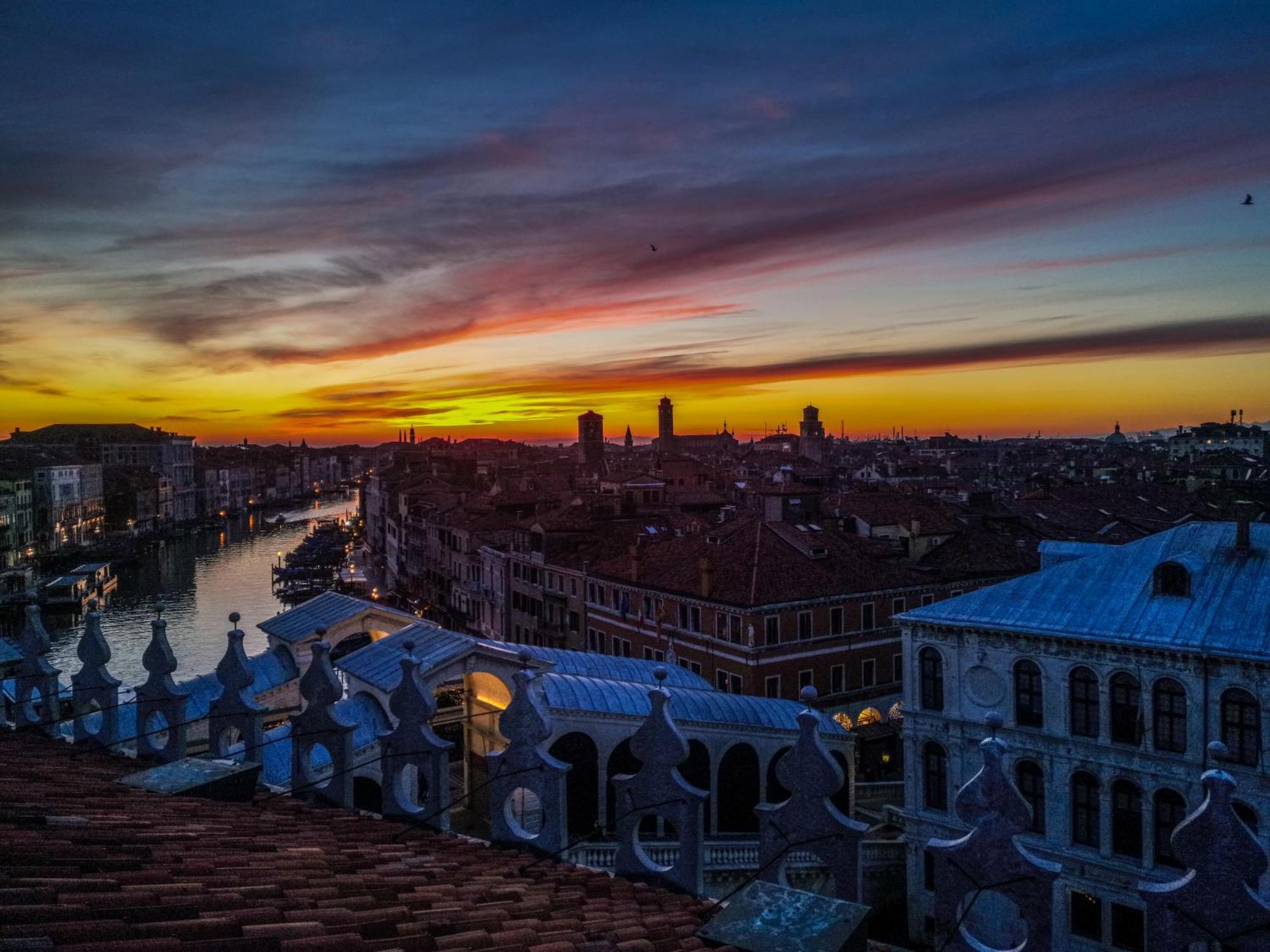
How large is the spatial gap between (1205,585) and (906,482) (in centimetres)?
7909

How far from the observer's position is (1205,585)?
18391 mm

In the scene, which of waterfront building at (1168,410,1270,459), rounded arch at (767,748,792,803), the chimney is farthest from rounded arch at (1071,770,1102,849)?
waterfront building at (1168,410,1270,459)

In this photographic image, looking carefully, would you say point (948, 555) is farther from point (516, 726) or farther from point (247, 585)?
point (247, 585)

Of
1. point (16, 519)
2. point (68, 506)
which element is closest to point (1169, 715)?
point (16, 519)

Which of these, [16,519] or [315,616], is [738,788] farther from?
[16,519]

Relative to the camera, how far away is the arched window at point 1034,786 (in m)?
19.1

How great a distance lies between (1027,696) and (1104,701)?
5.26 ft

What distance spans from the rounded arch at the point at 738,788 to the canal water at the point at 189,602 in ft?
60.0

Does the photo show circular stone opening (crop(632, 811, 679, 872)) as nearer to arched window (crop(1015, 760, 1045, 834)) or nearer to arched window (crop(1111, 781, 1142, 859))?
arched window (crop(1015, 760, 1045, 834))

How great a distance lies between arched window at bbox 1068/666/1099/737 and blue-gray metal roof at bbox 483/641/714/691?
7.40 m

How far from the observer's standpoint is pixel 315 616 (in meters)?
15.6

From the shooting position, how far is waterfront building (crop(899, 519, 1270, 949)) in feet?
56.2

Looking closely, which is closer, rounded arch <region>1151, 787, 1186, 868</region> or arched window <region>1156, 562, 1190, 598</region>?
rounded arch <region>1151, 787, 1186, 868</region>

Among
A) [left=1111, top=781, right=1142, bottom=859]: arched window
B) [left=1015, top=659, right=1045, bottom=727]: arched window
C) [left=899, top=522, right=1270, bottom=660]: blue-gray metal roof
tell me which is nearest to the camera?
[left=899, top=522, right=1270, bottom=660]: blue-gray metal roof
